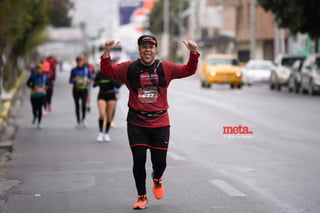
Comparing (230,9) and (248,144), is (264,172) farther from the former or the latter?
(230,9)

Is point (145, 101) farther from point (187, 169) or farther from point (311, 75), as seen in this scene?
point (311, 75)

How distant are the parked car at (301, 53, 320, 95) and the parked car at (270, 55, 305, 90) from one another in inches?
167

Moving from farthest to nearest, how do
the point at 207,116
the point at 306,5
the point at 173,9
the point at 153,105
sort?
the point at 173,9
the point at 306,5
the point at 207,116
the point at 153,105

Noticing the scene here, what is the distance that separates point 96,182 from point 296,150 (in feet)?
15.0

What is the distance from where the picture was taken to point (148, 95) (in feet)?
28.3

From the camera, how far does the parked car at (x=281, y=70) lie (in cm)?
4094

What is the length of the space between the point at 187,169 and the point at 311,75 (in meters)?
23.4

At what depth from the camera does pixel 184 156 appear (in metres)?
13.6

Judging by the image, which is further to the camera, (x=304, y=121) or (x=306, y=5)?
(x=306, y=5)

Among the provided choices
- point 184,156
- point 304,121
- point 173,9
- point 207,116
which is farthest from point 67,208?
point 173,9

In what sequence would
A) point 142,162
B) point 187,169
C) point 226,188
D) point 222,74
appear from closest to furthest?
1. point 142,162
2. point 226,188
3. point 187,169
4. point 222,74

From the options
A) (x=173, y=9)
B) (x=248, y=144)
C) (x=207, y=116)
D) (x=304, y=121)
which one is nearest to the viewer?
(x=248, y=144)

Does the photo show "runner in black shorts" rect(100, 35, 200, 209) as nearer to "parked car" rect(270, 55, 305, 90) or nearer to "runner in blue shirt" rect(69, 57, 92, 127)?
"runner in blue shirt" rect(69, 57, 92, 127)

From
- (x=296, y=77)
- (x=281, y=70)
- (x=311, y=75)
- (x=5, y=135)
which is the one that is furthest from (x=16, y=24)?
(x=5, y=135)
